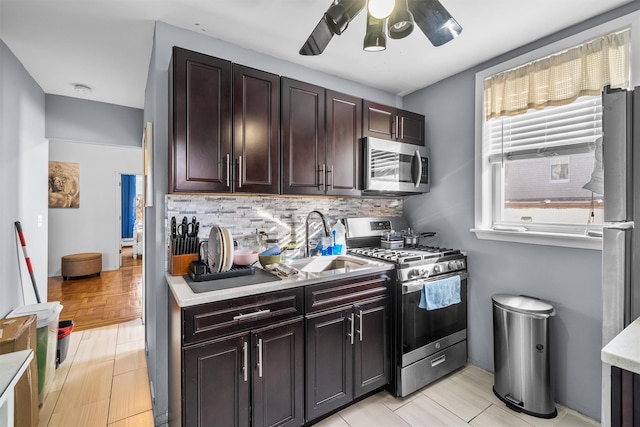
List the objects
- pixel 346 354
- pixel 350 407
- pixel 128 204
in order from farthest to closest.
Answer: pixel 128 204 → pixel 350 407 → pixel 346 354

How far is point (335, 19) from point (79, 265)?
595cm

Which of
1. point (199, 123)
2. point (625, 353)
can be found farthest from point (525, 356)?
point (199, 123)

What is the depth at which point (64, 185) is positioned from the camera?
5562mm

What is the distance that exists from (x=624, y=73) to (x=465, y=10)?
98 centimetres

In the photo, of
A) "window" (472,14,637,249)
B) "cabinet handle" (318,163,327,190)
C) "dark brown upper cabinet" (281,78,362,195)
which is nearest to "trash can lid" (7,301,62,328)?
"dark brown upper cabinet" (281,78,362,195)

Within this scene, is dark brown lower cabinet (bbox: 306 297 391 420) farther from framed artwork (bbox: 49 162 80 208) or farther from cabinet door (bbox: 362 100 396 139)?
framed artwork (bbox: 49 162 80 208)

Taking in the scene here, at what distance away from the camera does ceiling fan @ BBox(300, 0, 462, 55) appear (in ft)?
3.91

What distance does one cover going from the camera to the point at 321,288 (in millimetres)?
1810

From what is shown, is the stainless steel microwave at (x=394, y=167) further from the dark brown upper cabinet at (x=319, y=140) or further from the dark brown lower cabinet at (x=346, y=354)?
the dark brown lower cabinet at (x=346, y=354)

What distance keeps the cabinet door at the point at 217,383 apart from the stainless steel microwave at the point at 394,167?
1.53 metres

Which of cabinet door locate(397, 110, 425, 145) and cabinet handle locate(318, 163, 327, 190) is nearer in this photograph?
cabinet handle locate(318, 163, 327, 190)

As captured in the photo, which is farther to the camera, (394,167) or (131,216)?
(131,216)

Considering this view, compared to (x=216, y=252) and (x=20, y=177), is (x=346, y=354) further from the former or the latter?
(x=20, y=177)

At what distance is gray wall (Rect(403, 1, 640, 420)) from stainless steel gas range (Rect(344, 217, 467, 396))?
15 centimetres
